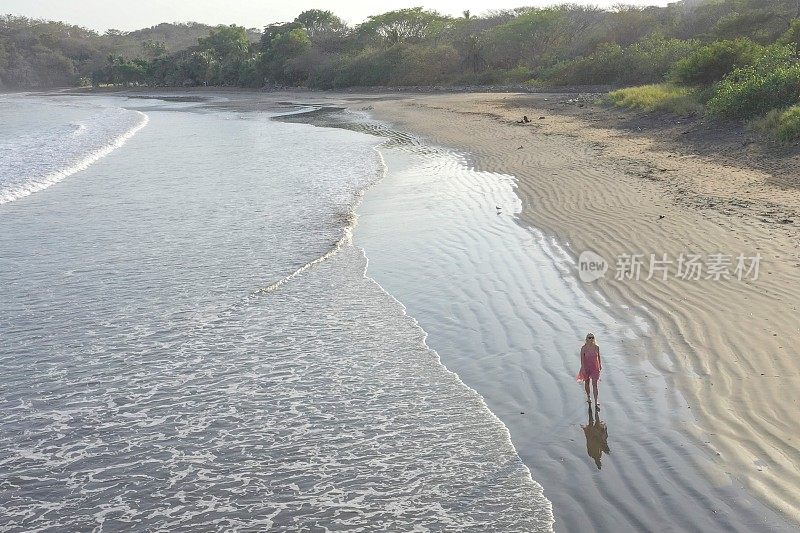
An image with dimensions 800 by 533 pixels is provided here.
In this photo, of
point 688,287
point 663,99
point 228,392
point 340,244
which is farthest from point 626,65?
point 228,392

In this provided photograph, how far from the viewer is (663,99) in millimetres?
26531

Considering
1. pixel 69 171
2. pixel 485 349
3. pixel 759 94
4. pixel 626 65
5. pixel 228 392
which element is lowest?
pixel 228 392

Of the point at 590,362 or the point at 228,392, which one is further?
the point at 228,392

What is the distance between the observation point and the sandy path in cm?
595

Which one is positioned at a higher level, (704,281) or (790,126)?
(790,126)

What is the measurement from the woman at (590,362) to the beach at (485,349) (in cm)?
35

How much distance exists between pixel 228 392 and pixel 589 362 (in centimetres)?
365

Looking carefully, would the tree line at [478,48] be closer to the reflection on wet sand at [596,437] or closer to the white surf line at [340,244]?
the white surf line at [340,244]

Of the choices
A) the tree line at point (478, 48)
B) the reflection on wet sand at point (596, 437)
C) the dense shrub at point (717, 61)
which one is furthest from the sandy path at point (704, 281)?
the tree line at point (478, 48)

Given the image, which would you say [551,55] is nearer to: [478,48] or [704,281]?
[478,48]

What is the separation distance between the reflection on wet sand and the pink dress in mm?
294

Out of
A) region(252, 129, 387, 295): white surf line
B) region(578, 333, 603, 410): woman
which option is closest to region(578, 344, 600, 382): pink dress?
region(578, 333, 603, 410): woman

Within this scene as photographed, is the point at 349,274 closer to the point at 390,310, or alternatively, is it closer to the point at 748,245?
the point at 390,310

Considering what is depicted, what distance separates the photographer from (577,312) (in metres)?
8.93
